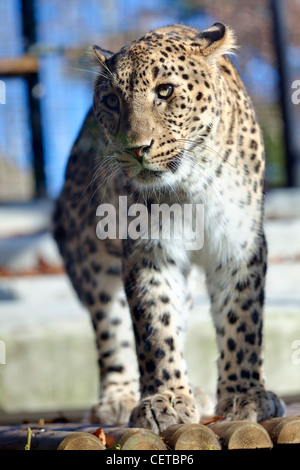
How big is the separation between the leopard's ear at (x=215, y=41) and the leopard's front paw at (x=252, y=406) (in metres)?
1.65

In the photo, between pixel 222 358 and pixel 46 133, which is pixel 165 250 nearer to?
pixel 222 358

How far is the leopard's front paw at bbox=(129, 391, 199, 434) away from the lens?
150 inches

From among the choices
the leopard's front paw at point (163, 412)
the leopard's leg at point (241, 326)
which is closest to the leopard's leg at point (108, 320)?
the leopard's leg at point (241, 326)

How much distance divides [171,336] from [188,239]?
1.65 ft

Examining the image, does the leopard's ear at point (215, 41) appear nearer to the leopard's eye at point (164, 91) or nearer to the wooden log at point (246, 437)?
the leopard's eye at point (164, 91)

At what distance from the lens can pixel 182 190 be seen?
412cm

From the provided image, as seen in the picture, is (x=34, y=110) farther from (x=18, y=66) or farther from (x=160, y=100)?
(x=160, y=100)

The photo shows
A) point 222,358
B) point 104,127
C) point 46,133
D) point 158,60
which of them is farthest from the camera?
point 46,133

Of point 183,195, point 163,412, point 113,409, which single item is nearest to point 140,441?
point 163,412

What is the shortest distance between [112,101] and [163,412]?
1.47 metres

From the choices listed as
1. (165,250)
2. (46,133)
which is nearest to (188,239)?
(165,250)

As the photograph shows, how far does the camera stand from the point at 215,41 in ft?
13.2

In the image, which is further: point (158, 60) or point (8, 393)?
point (8, 393)

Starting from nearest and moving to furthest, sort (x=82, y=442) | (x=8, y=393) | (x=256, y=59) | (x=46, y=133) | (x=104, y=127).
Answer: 1. (x=82, y=442)
2. (x=104, y=127)
3. (x=8, y=393)
4. (x=46, y=133)
5. (x=256, y=59)
